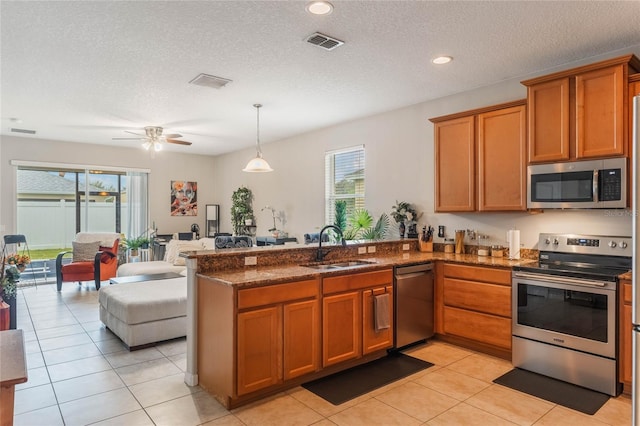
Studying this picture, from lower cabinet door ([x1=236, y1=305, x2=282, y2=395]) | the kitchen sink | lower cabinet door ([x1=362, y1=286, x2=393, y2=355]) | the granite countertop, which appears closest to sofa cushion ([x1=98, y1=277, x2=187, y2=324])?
the granite countertop

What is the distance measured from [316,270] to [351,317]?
0.54 meters

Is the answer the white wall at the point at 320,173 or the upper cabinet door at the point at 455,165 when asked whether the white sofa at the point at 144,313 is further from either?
the upper cabinet door at the point at 455,165

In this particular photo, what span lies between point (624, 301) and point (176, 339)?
4.17 metres

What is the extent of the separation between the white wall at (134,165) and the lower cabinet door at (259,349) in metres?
6.83

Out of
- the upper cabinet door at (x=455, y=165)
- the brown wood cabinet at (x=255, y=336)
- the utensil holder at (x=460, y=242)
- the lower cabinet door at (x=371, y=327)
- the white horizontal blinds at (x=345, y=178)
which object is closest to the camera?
the brown wood cabinet at (x=255, y=336)

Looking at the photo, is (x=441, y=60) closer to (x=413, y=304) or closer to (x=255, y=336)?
(x=413, y=304)

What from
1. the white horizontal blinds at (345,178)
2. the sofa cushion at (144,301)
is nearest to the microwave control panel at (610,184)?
the white horizontal blinds at (345,178)

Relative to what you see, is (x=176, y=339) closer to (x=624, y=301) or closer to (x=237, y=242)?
(x=237, y=242)

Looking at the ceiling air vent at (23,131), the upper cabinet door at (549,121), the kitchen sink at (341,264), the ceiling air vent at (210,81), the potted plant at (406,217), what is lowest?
the kitchen sink at (341,264)

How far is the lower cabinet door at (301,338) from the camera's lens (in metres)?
2.97

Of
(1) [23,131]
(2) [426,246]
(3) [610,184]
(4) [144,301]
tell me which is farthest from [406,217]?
(1) [23,131]

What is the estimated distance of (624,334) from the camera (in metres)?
2.90

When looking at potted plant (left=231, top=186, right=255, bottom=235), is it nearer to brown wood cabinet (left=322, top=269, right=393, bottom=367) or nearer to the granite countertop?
the granite countertop

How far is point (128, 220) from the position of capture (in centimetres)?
857
